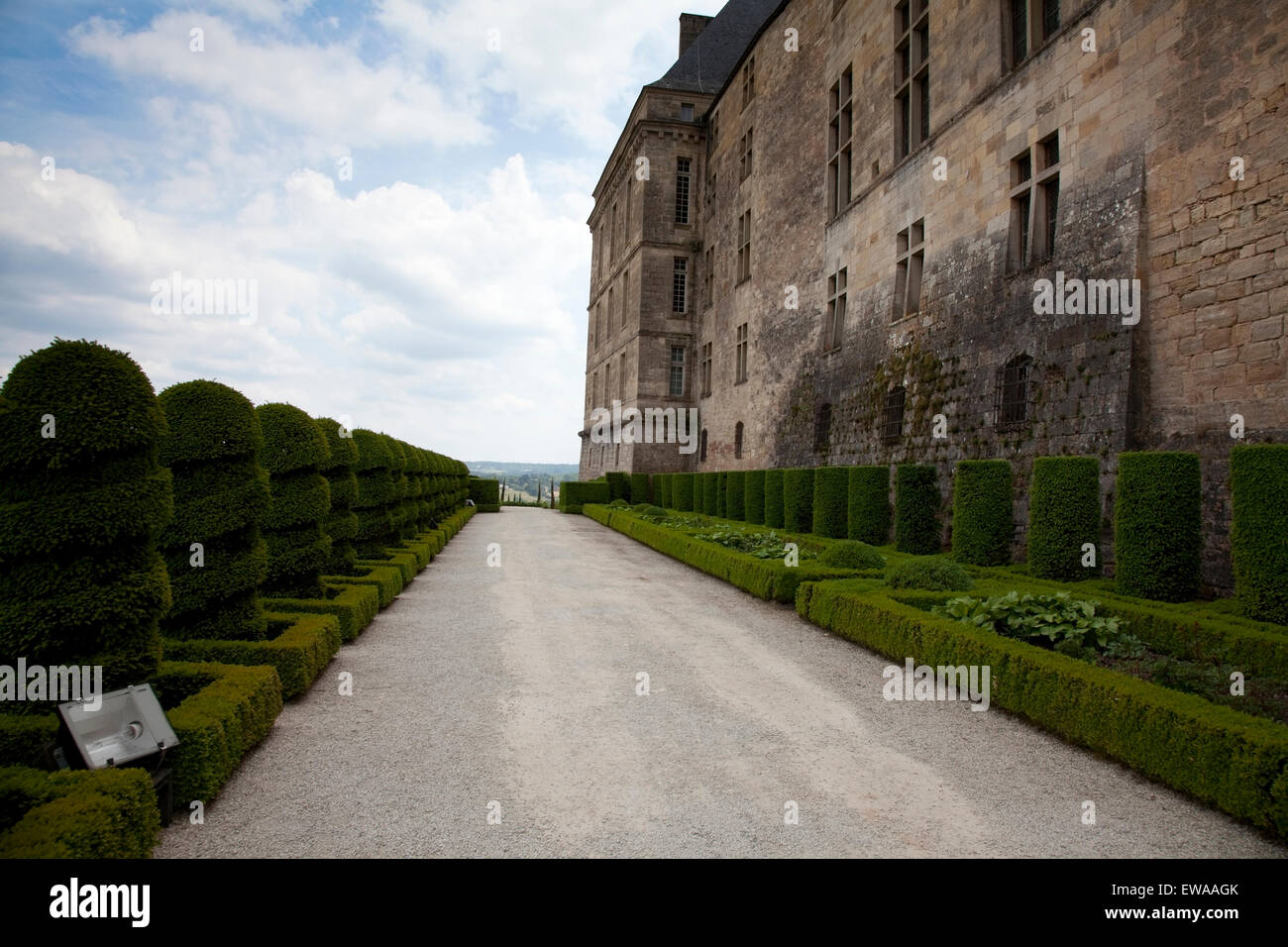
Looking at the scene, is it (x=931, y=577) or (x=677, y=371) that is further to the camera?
(x=677, y=371)

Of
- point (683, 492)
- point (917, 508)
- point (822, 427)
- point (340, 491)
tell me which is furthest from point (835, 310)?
point (340, 491)

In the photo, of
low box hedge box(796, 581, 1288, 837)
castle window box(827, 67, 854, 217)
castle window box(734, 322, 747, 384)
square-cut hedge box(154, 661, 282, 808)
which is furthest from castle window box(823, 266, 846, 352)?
square-cut hedge box(154, 661, 282, 808)

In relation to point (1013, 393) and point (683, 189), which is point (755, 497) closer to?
point (1013, 393)

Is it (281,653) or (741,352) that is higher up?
(741,352)

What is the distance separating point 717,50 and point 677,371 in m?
17.1

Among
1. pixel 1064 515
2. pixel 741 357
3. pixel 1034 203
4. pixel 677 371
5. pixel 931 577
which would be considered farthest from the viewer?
pixel 677 371

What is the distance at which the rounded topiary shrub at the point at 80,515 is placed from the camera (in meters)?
3.77

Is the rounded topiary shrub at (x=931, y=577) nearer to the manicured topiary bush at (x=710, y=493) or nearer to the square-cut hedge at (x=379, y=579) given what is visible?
the square-cut hedge at (x=379, y=579)

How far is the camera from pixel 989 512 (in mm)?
9742

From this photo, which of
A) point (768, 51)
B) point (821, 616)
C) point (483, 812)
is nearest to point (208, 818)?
point (483, 812)

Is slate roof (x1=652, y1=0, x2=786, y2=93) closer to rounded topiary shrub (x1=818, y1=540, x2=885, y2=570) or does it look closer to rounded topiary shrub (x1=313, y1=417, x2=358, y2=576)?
rounded topiary shrub (x1=818, y1=540, x2=885, y2=570)

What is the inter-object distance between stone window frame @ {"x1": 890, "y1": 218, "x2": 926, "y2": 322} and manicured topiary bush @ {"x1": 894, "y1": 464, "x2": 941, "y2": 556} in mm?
4831

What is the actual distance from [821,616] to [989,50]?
10730 mm

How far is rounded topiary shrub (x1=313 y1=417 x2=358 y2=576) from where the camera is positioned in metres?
9.18
